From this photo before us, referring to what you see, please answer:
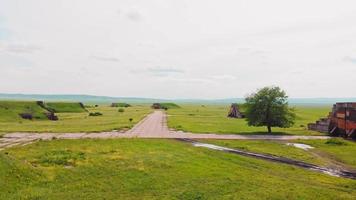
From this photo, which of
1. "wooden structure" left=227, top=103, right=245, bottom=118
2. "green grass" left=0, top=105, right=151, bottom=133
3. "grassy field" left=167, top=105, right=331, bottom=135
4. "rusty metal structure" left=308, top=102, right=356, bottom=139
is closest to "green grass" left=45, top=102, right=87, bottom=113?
"green grass" left=0, top=105, right=151, bottom=133

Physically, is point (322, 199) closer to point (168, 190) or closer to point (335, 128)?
point (168, 190)

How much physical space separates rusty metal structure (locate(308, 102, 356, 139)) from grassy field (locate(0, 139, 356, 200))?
27498 mm

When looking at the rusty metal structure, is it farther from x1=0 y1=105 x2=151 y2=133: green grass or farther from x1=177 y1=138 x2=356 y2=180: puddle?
x1=0 y1=105 x2=151 y2=133: green grass

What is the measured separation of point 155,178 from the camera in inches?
937

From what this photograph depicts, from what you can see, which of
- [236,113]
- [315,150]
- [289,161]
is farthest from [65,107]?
[289,161]

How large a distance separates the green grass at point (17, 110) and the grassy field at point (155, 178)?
47.1 m

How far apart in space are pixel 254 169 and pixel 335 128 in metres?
33.6

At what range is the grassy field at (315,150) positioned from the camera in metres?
32.3

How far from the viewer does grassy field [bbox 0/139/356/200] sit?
20.7 meters

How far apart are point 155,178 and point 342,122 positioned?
40425 millimetres

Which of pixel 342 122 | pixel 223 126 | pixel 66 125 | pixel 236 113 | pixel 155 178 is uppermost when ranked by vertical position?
pixel 342 122

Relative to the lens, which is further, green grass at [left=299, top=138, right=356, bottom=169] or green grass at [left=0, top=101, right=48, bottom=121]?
green grass at [left=0, top=101, right=48, bottom=121]

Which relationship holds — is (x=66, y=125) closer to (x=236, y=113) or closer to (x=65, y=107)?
(x=236, y=113)

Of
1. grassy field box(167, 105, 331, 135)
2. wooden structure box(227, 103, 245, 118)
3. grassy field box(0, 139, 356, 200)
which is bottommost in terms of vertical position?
grassy field box(0, 139, 356, 200)
